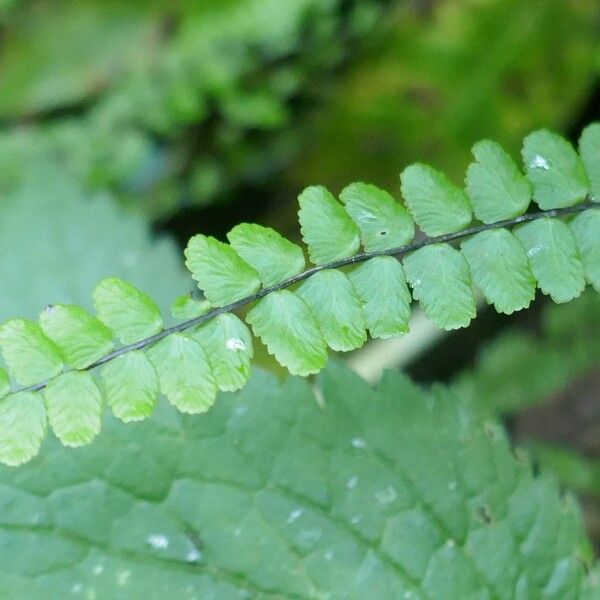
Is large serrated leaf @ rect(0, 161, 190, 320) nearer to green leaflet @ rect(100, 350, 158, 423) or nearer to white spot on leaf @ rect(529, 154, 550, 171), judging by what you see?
green leaflet @ rect(100, 350, 158, 423)

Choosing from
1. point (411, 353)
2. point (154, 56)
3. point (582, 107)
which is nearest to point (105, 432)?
point (411, 353)

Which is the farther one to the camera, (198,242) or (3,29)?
(3,29)

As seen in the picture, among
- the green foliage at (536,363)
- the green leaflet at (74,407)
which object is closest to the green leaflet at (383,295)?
the green leaflet at (74,407)

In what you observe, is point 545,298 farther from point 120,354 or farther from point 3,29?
point 3,29

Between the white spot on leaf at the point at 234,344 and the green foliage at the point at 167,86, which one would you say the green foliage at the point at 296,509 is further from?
the green foliage at the point at 167,86

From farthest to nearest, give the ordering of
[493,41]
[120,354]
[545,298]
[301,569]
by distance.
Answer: [545,298] → [493,41] → [301,569] → [120,354]

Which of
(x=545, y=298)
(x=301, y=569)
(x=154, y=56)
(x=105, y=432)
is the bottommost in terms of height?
(x=545, y=298)

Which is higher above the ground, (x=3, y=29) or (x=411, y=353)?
(x=3, y=29)
